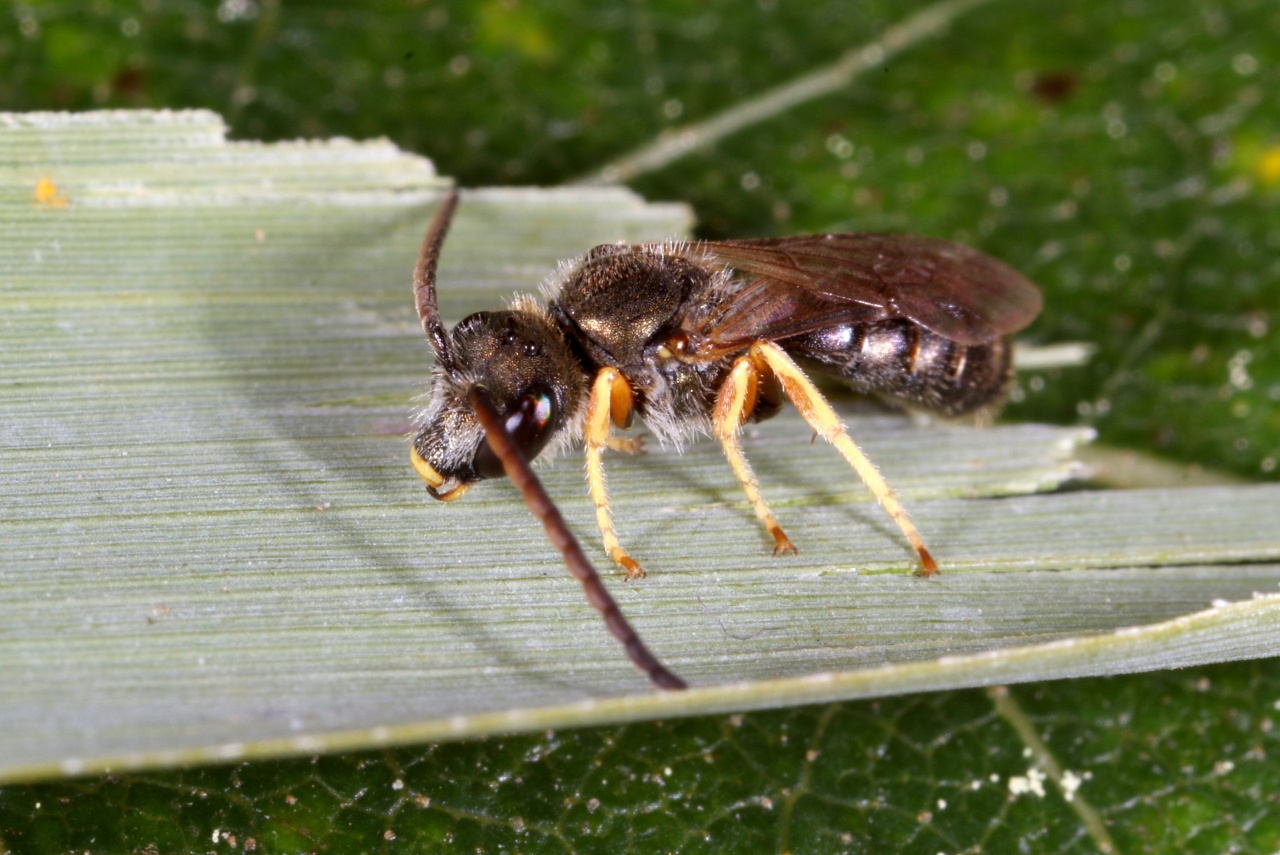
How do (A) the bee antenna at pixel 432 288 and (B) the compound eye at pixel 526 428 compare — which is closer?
(B) the compound eye at pixel 526 428

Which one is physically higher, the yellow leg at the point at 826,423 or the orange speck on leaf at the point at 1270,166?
the orange speck on leaf at the point at 1270,166

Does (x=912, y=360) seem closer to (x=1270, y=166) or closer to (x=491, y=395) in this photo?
(x=491, y=395)

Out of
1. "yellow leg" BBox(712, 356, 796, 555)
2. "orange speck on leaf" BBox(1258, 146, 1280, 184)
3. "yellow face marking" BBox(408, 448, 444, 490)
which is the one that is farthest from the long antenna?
"orange speck on leaf" BBox(1258, 146, 1280, 184)

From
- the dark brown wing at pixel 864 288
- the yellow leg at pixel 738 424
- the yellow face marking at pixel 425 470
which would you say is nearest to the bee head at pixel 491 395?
the yellow face marking at pixel 425 470

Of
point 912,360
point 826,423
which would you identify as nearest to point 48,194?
point 826,423

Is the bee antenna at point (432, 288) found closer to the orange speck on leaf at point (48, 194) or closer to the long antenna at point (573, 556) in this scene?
the long antenna at point (573, 556)

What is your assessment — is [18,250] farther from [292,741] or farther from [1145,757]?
[1145,757]

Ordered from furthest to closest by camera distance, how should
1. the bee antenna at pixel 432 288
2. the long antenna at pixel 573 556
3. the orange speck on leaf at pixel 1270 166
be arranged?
the orange speck on leaf at pixel 1270 166 → the bee antenna at pixel 432 288 → the long antenna at pixel 573 556
